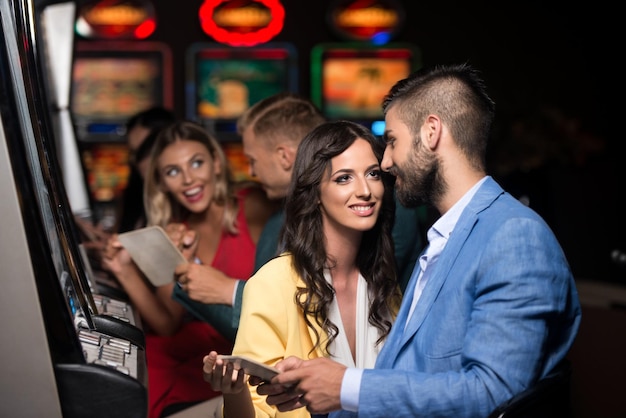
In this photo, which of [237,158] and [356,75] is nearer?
[237,158]

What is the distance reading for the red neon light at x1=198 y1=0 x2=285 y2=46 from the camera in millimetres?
6543

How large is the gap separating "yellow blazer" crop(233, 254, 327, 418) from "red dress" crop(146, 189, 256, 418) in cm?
90

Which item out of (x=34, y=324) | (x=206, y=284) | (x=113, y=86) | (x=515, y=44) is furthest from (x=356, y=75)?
(x=34, y=324)

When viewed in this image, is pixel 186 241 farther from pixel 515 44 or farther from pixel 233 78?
Answer: pixel 515 44

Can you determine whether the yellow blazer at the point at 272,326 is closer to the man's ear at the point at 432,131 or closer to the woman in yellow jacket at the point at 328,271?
the woman in yellow jacket at the point at 328,271

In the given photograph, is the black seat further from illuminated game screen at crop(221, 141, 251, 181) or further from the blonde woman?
illuminated game screen at crop(221, 141, 251, 181)

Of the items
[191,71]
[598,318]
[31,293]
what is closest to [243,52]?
[191,71]

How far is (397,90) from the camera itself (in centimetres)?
172

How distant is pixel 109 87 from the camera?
20.3 feet

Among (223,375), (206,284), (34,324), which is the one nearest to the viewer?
(34,324)

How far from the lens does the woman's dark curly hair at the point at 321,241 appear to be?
182 centimetres

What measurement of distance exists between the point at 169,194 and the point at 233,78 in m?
3.47

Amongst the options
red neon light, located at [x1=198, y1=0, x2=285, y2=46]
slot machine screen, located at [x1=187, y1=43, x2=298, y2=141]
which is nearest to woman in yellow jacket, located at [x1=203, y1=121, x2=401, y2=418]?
slot machine screen, located at [x1=187, y1=43, x2=298, y2=141]

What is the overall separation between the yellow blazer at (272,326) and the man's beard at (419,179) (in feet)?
1.04
